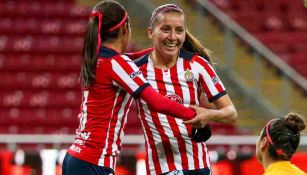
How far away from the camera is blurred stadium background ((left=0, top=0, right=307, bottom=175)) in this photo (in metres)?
11.7

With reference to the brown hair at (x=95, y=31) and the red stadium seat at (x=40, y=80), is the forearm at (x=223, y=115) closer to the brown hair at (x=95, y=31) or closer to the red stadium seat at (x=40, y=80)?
the brown hair at (x=95, y=31)

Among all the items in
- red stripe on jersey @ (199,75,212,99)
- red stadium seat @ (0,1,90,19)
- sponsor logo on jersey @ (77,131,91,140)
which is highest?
red stadium seat @ (0,1,90,19)

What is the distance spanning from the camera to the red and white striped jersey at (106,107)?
5227mm

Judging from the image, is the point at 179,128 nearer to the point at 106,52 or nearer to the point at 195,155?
the point at 195,155

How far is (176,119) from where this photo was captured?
549 centimetres

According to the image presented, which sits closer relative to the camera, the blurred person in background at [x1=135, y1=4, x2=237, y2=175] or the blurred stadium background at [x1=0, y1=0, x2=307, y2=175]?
the blurred person in background at [x1=135, y1=4, x2=237, y2=175]

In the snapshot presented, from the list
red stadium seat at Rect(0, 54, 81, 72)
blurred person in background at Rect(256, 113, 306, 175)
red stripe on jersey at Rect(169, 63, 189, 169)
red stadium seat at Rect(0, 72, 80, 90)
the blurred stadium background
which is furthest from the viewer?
red stadium seat at Rect(0, 54, 81, 72)

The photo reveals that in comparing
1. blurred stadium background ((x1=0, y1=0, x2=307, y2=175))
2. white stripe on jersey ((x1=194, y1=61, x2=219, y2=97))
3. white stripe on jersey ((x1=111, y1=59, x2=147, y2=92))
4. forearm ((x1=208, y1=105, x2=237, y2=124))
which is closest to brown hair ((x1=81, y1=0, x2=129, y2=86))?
white stripe on jersey ((x1=111, y1=59, x2=147, y2=92))

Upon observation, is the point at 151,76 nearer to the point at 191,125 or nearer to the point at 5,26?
the point at 191,125

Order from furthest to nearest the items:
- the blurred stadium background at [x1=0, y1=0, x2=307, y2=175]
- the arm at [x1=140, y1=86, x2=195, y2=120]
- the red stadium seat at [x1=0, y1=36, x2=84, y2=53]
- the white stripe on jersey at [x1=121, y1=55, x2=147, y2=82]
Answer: the red stadium seat at [x1=0, y1=36, x2=84, y2=53], the blurred stadium background at [x1=0, y1=0, x2=307, y2=175], the white stripe on jersey at [x1=121, y1=55, x2=147, y2=82], the arm at [x1=140, y1=86, x2=195, y2=120]

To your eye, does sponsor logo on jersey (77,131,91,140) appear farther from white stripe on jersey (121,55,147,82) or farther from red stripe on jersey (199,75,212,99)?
red stripe on jersey (199,75,212,99)

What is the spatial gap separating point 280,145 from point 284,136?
0.21 ft

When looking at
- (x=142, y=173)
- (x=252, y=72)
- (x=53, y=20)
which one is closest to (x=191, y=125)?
(x=142, y=173)

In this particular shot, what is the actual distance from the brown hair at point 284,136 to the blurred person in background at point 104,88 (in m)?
0.68
